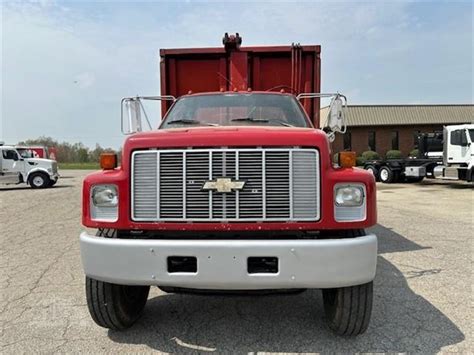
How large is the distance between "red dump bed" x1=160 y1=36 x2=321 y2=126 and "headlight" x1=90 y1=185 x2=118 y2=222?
3636 millimetres

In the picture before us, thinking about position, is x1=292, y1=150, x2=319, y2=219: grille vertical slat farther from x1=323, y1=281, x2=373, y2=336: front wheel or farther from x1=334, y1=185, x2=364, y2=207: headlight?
x1=323, y1=281, x2=373, y2=336: front wheel

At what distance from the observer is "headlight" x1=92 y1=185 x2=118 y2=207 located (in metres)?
3.17

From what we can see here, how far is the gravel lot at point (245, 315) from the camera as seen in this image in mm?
3326

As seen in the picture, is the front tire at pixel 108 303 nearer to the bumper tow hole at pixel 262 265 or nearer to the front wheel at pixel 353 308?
the bumper tow hole at pixel 262 265

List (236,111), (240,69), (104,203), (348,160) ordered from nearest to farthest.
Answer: (104,203) → (348,160) → (236,111) → (240,69)

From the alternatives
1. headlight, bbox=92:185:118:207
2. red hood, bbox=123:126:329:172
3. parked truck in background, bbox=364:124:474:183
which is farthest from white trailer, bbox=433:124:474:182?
headlight, bbox=92:185:118:207

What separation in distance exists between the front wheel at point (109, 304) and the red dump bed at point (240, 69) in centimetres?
373

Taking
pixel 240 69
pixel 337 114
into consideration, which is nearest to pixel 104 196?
pixel 337 114

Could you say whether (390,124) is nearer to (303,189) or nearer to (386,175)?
(386,175)

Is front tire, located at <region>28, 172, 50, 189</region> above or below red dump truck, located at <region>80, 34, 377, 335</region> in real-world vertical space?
below

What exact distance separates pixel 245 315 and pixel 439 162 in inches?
720

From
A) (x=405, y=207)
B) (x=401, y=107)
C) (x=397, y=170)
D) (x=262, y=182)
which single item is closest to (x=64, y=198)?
(x=405, y=207)

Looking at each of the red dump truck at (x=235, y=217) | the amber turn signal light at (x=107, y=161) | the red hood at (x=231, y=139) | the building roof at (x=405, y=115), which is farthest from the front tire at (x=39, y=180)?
the building roof at (x=405, y=115)

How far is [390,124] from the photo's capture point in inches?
1387
